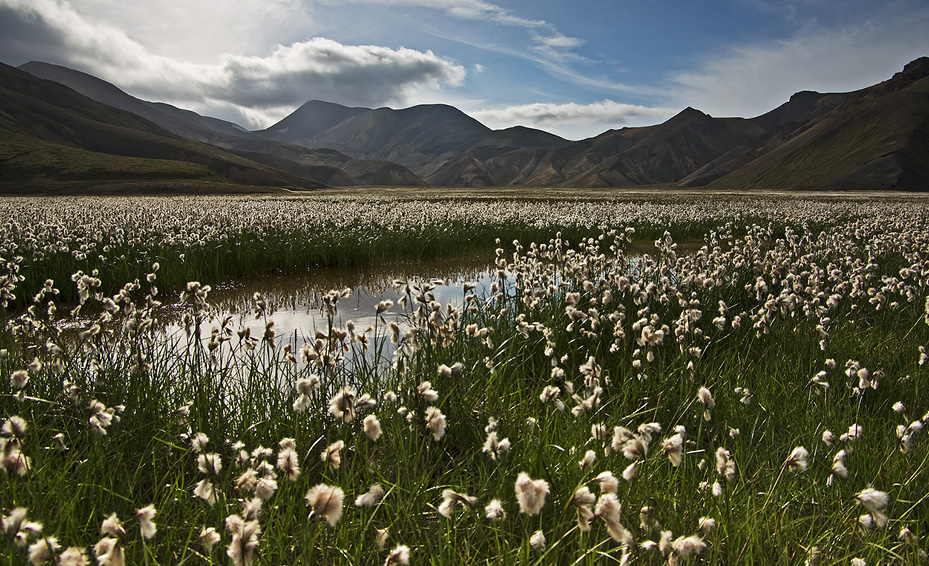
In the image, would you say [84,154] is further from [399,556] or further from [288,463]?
[399,556]

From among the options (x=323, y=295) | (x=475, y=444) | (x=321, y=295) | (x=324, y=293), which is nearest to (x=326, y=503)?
(x=475, y=444)

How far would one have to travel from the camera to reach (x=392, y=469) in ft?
10.2

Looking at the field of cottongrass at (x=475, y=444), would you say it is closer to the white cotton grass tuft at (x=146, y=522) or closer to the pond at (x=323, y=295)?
the white cotton grass tuft at (x=146, y=522)

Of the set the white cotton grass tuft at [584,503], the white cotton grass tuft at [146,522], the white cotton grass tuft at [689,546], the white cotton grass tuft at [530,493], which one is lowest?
the white cotton grass tuft at [689,546]

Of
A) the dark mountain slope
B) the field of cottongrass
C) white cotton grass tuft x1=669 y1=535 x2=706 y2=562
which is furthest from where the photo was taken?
the dark mountain slope

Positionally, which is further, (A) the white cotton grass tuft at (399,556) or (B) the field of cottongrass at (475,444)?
(B) the field of cottongrass at (475,444)

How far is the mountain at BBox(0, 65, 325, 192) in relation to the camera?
110875 mm

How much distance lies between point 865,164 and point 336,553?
638ft

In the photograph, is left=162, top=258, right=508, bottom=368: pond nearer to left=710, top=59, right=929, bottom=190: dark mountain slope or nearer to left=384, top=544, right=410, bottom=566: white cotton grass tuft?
left=384, top=544, right=410, bottom=566: white cotton grass tuft

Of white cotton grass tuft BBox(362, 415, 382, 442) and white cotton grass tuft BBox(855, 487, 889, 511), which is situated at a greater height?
white cotton grass tuft BBox(362, 415, 382, 442)

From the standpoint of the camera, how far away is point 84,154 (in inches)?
5034

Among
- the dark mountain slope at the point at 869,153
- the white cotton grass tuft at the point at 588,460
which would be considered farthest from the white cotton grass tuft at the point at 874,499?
the dark mountain slope at the point at 869,153

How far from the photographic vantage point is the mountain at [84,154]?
364ft

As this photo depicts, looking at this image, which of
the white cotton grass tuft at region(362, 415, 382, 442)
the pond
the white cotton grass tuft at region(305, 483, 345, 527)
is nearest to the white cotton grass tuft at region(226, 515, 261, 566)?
the white cotton grass tuft at region(305, 483, 345, 527)
